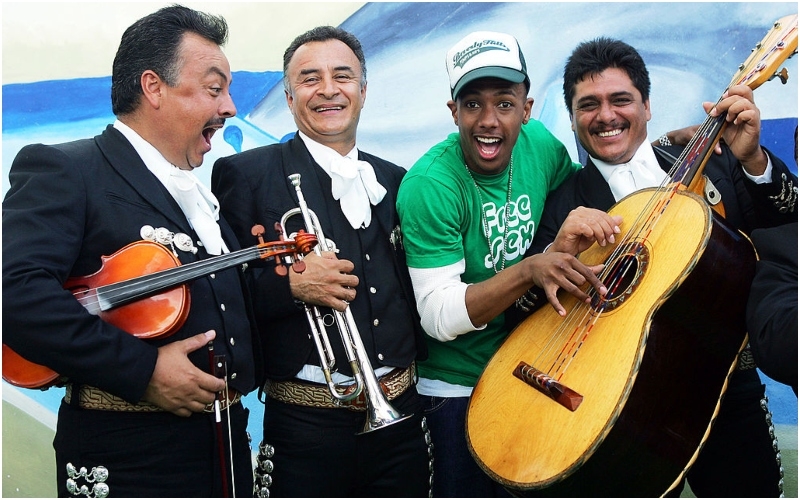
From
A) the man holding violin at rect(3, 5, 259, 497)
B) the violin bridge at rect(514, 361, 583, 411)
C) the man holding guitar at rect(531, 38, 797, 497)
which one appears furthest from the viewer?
the man holding guitar at rect(531, 38, 797, 497)

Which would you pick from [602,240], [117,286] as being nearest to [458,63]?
[602,240]

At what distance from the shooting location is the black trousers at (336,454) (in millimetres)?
3172

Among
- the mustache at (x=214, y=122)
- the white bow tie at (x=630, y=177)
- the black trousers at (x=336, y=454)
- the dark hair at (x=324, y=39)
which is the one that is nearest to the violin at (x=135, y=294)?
the mustache at (x=214, y=122)

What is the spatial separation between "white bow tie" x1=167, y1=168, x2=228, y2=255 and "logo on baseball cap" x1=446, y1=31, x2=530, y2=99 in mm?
1197

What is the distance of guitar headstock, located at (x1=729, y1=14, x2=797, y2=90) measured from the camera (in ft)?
9.92

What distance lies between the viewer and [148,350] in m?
2.61

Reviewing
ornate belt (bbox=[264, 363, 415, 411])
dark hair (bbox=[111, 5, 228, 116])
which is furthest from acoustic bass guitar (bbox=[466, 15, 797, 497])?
dark hair (bbox=[111, 5, 228, 116])

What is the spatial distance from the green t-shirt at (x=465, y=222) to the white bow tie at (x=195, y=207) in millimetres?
811

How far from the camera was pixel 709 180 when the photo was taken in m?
3.17

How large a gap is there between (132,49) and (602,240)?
6.11 feet

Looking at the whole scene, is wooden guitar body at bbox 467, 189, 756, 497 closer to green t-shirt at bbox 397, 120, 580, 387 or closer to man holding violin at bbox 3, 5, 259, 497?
green t-shirt at bbox 397, 120, 580, 387

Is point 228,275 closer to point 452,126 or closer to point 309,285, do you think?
point 309,285

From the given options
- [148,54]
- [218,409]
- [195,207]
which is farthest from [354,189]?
[218,409]

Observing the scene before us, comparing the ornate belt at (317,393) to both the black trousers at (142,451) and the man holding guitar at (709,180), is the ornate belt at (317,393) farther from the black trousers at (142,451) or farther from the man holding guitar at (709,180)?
the man holding guitar at (709,180)
